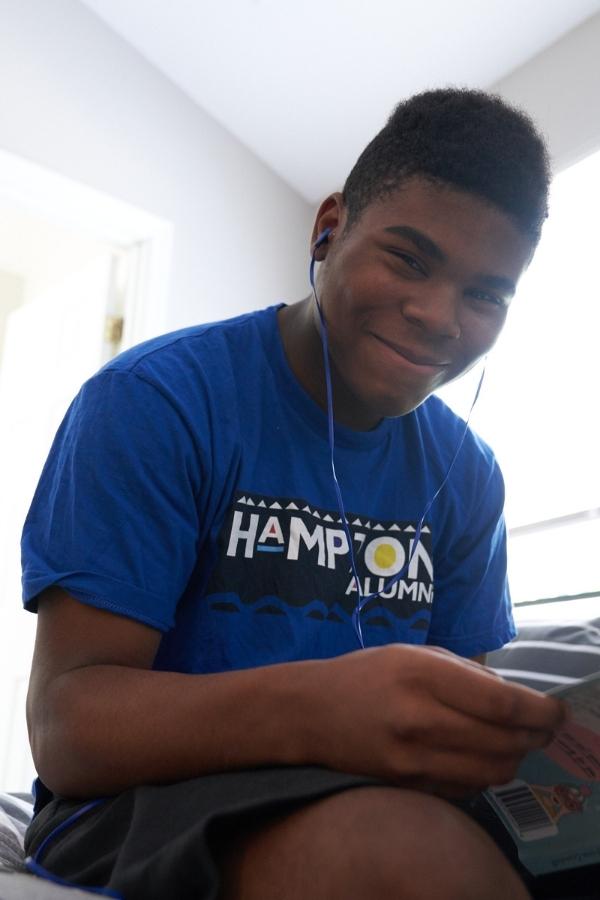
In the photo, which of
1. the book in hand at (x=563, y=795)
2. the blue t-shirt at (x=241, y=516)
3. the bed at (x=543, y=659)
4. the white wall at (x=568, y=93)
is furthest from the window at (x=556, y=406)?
the book in hand at (x=563, y=795)

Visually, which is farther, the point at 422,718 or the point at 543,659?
the point at 543,659

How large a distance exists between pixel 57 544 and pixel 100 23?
2339 mm

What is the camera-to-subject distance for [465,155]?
0.93 m

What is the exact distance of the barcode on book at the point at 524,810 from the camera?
2.11ft

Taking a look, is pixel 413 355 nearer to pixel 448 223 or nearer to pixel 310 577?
pixel 448 223

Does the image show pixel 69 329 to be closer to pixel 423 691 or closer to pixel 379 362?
pixel 379 362

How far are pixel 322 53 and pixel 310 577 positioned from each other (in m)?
2.04

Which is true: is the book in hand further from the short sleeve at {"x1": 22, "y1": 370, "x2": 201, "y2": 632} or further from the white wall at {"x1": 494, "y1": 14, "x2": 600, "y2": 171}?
the white wall at {"x1": 494, "y1": 14, "x2": 600, "y2": 171}

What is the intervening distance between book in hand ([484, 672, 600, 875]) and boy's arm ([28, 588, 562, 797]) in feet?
0.06

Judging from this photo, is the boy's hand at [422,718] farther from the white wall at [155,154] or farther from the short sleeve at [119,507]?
the white wall at [155,154]

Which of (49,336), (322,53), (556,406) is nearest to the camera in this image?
(556,406)

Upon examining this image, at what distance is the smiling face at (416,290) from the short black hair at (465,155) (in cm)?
2

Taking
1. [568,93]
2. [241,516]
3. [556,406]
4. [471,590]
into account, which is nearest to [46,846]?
[241,516]

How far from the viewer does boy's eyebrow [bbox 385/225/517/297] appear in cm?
91
